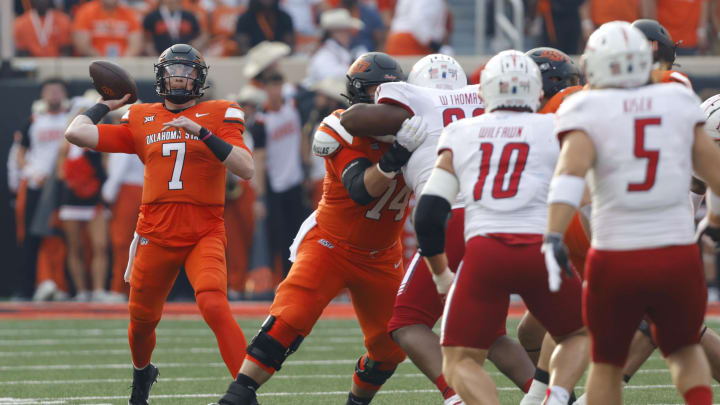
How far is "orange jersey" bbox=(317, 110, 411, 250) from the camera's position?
565 cm

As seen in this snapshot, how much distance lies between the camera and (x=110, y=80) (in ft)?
20.8

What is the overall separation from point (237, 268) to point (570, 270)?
7990 mm

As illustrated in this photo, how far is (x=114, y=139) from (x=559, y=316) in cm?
256

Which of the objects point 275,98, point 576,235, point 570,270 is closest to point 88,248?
point 275,98

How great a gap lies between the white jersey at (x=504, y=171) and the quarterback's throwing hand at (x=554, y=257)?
1.26ft

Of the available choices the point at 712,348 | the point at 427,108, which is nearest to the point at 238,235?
the point at 427,108

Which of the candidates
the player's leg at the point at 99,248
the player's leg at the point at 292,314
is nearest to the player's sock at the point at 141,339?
the player's leg at the point at 292,314

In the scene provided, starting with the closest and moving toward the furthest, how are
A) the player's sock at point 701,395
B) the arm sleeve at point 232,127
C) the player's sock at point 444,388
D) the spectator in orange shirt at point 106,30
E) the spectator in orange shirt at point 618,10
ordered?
the player's sock at point 701,395, the player's sock at point 444,388, the arm sleeve at point 232,127, the spectator in orange shirt at point 618,10, the spectator in orange shirt at point 106,30

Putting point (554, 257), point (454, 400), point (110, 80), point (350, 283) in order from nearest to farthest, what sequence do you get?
point (554, 257) < point (454, 400) < point (350, 283) < point (110, 80)

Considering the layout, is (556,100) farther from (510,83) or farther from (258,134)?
(258,134)

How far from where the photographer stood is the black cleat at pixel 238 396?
538cm

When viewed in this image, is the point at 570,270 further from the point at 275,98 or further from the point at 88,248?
the point at 88,248

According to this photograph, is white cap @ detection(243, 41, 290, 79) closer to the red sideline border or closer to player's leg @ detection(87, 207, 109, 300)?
player's leg @ detection(87, 207, 109, 300)

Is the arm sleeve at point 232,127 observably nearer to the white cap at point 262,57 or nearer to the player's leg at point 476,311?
the player's leg at point 476,311
